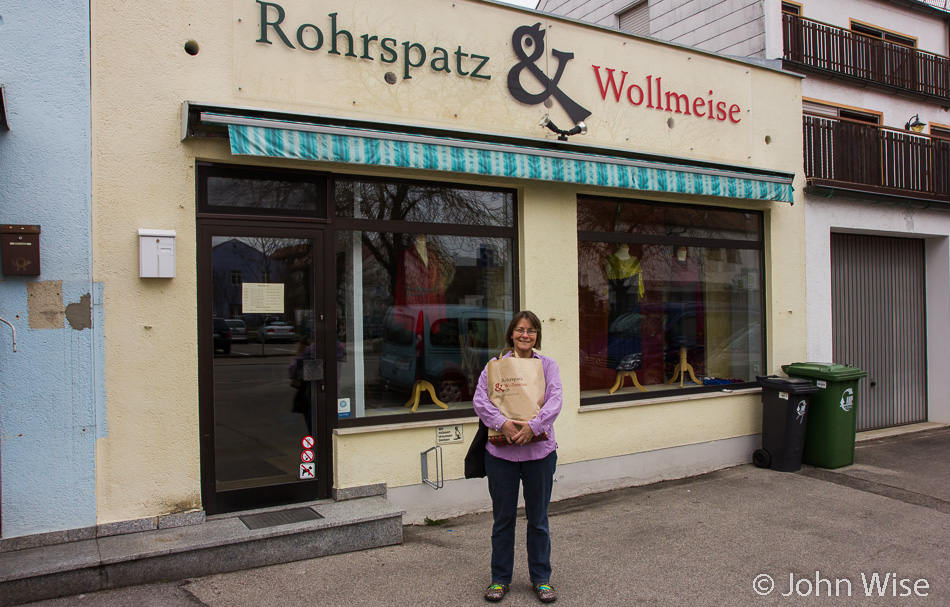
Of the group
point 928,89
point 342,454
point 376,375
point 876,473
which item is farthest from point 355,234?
point 928,89

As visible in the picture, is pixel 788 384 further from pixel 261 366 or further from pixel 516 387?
pixel 261 366

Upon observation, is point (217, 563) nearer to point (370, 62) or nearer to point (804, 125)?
point (370, 62)

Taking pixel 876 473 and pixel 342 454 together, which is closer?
pixel 342 454

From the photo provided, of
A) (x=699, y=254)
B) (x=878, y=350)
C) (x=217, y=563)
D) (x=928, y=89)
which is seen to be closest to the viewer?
(x=217, y=563)

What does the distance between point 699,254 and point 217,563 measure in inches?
237

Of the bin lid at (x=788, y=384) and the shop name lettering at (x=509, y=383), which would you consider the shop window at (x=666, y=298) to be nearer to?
the bin lid at (x=788, y=384)

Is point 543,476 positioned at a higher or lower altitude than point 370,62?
lower

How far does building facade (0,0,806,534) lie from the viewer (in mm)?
4918

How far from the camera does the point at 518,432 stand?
13.2 feet

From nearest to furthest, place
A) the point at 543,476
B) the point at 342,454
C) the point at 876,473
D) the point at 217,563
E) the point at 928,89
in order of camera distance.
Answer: the point at 543,476
the point at 217,563
the point at 342,454
the point at 876,473
the point at 928,89

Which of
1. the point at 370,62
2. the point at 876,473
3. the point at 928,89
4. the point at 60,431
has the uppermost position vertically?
the point at 928,89

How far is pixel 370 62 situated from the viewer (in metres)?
5.79

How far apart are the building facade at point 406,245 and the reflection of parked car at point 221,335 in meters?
0.02

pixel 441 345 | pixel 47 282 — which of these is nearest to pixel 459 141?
pixel 441 345
